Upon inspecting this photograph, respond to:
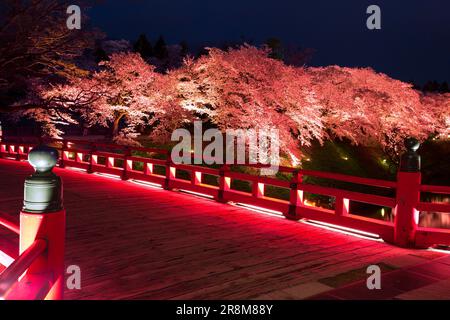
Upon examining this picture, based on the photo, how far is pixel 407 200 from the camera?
21.4 ft

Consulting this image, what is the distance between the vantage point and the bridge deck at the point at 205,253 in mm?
4785

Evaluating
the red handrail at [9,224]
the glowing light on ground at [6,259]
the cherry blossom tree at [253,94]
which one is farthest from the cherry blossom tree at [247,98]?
the red handrail at [9,224]

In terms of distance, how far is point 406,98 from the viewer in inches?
1057

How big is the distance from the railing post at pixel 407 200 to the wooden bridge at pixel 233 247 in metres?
0.01

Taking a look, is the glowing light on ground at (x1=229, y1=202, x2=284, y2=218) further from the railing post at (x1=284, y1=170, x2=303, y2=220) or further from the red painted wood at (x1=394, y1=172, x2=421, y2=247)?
the red painted wood at (x1=394, y1=172, x2=421, y2=247)

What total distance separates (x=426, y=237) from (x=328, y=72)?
72.1 ft

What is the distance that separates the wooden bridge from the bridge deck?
0.01 meters

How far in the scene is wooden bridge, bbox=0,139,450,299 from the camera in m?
4.60

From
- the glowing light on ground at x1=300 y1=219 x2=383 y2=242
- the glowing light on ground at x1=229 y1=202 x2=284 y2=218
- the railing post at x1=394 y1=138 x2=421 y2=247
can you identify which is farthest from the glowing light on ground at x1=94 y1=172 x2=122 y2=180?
the railing post at x1=394 y1=138 x2=421 y2=247

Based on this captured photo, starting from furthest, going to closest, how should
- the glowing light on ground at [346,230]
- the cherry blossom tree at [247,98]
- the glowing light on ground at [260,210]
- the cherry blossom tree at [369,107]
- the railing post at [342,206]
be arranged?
the cherry blossom tree at [369,107] < the cherry blossom tree at [247,98] < the glowing light on ground at [260,210] < the railing post at [342,206] < the glowing light on ground at [346,230]

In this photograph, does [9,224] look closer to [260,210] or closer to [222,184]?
[260,210]

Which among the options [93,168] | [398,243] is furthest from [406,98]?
[398,243]

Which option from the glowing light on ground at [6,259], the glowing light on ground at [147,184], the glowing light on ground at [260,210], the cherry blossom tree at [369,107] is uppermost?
the cherry blossom tree at [369,107]

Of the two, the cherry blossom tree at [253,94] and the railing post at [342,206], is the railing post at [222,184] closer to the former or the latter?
the railing post at [342,206]
